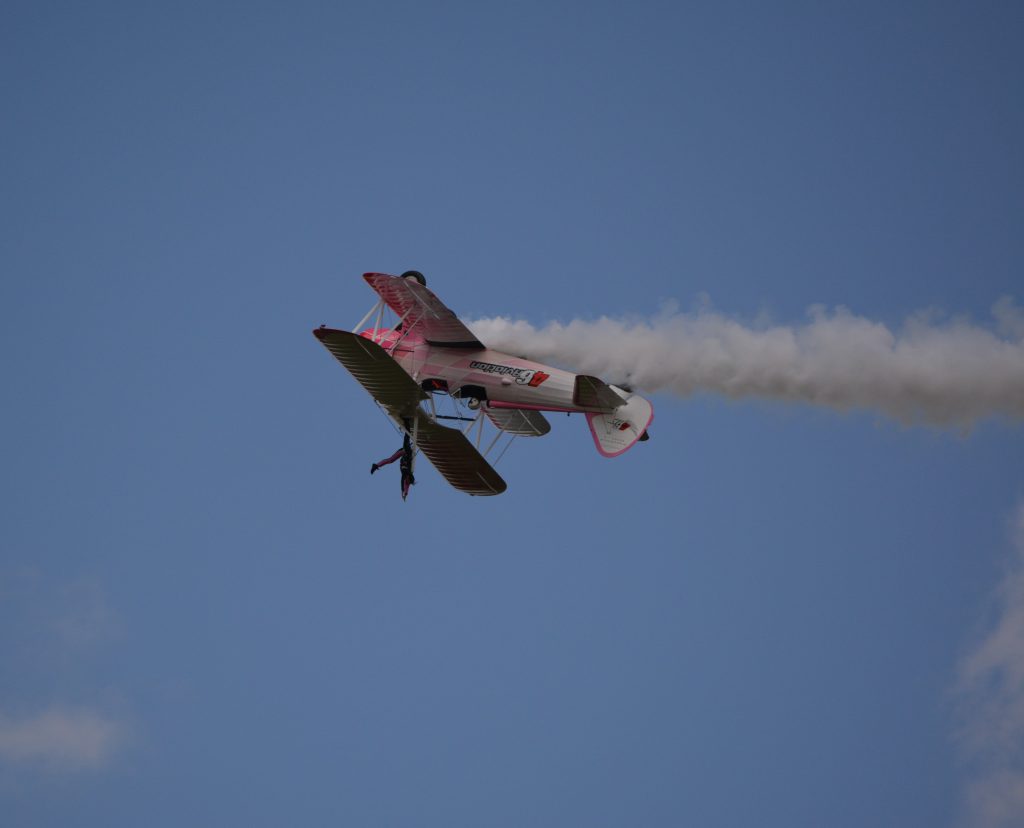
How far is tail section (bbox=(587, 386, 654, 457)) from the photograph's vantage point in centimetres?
2933

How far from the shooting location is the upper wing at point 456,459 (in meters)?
29.5

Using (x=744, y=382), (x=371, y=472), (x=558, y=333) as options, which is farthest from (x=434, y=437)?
(x=744, y=382)

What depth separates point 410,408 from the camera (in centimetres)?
2931

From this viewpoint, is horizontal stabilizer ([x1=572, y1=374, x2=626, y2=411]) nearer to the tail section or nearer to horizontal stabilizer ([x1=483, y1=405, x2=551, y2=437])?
the tail section

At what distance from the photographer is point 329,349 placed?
27.9 meters

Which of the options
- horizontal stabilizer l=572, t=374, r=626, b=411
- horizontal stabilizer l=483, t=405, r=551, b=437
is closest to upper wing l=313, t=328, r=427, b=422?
horizontal stabilizer l=572, t=374, r=626, b=411

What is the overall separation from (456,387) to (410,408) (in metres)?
1.85

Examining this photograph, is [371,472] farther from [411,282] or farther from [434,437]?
[411,282]

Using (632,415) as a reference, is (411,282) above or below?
above

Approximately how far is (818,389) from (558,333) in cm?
567

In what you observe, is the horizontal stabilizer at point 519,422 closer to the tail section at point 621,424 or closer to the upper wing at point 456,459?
the upper wing at point 456,459

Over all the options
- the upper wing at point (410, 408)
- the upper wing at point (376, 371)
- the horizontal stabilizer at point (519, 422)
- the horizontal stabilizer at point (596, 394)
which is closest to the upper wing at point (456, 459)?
the upper wing at point (410, 408)

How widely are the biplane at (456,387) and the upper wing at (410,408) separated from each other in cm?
2

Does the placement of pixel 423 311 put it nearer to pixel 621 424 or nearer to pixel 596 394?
pixel 596 394
